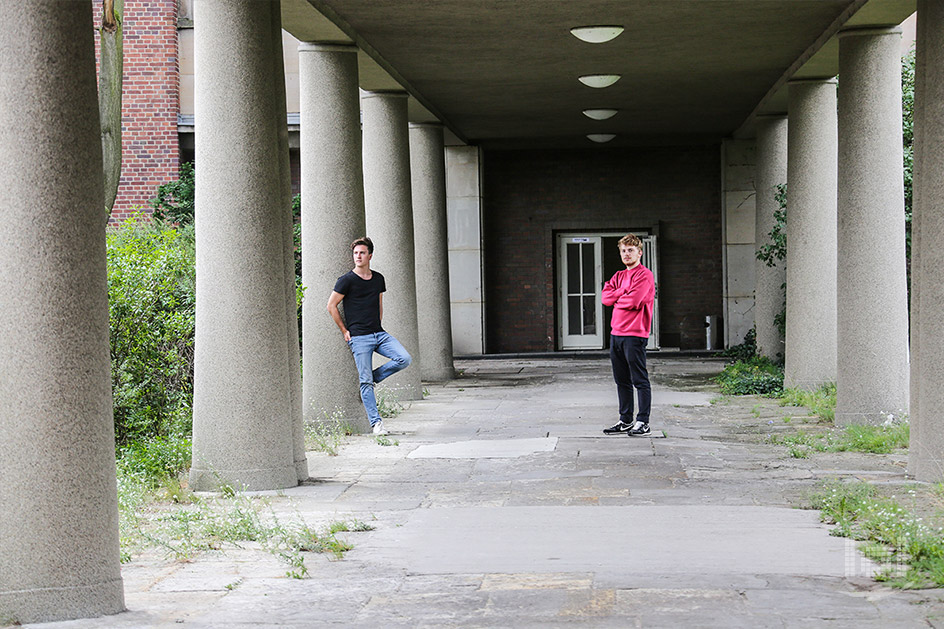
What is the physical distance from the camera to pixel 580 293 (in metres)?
26.2

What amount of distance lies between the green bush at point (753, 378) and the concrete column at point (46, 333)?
11.8 meters

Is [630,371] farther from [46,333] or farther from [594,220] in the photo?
[594,220]

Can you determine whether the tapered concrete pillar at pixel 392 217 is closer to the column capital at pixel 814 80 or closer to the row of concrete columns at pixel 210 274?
the row of concrete columns at pixel 210 274

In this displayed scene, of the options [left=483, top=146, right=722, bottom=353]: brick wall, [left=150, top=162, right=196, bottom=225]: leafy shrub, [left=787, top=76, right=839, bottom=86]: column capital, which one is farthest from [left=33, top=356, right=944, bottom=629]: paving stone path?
[left=483, top=146, right=722, bottom=353]: brick wall

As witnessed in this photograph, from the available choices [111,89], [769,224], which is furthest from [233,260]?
[769,224]

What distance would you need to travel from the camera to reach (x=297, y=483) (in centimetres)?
871

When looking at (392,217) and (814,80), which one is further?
(392,217)

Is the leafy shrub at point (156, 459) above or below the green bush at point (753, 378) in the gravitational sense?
above

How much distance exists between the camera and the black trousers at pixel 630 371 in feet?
35.5

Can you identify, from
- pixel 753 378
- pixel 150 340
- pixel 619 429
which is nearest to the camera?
pixel 150 340

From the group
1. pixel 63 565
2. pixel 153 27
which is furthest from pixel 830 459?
pixel 153 27

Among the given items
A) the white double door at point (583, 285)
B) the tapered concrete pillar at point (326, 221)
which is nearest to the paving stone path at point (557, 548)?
the tapered concrete pillar at point (326, 221)

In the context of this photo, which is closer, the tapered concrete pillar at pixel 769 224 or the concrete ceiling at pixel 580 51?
the concrete ceiling at pixel 580 51

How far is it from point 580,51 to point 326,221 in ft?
13.4
